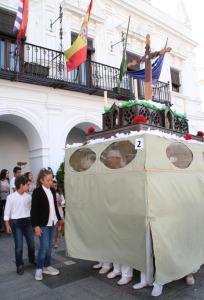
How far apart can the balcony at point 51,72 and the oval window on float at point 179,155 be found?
423 centimetres

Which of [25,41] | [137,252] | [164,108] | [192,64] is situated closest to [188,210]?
[137,252]

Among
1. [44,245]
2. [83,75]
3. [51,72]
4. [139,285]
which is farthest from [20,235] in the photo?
[83,75]

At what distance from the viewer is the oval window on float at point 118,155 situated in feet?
12.7

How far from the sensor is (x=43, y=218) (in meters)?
4.17

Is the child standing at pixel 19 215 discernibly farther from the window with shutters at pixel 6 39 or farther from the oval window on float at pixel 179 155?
the window with shutters at pixel 6 39

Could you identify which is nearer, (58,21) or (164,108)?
(164,108)

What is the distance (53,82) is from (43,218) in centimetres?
538

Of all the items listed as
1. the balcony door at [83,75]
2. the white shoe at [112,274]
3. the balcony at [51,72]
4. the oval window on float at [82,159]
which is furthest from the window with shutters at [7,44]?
the white shoe at [112,274]

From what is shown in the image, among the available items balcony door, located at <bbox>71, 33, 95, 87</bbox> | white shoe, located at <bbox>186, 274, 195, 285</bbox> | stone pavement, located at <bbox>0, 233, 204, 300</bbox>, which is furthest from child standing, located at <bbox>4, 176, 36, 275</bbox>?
balcony door, located at <bbox>71, 33, 95, 87</bbox>

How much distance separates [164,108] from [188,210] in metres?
1.58

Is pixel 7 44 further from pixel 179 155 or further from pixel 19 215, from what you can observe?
pixel 179 155

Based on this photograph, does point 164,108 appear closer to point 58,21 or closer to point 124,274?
point 124,274

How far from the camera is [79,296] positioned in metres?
3.52

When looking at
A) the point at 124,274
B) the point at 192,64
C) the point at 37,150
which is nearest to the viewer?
the point at 124,274
